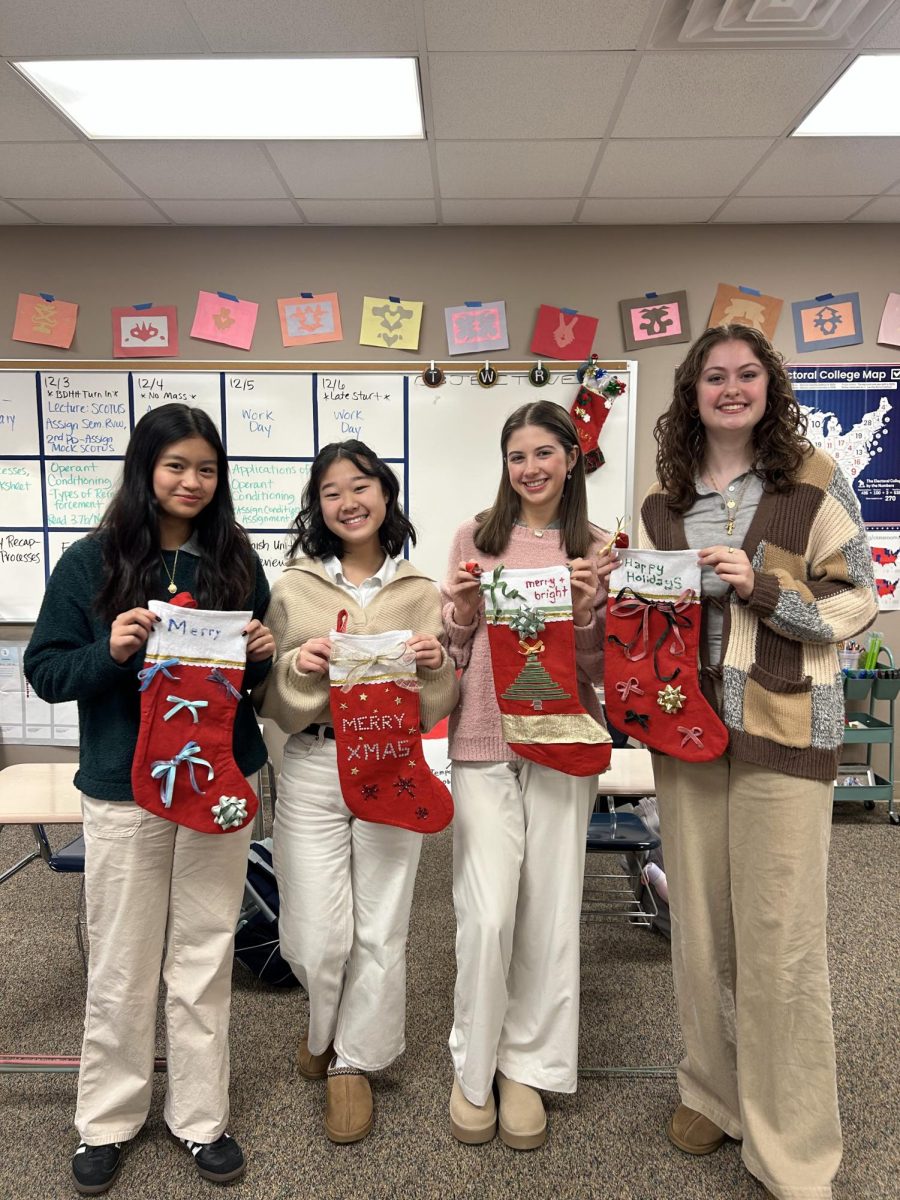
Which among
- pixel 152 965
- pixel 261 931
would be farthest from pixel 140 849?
pixel 261 931

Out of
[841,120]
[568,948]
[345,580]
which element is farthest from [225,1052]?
[841,120]

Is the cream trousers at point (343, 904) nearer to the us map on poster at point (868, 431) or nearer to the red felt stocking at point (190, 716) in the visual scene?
the red felt stocking at point (190, 716)

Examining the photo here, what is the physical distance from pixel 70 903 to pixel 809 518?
9.14 feet

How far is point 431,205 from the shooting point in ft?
10.7

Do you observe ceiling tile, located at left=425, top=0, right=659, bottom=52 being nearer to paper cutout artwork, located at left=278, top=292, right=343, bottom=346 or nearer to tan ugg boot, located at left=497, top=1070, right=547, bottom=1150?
paper cutout artwork, located at left=278, top=292, right=343, bottom=346

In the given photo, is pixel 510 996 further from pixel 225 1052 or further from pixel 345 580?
pixel 345 580

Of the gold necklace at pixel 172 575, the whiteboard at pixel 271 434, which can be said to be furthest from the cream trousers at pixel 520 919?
the whiteboard at pixel 271 434

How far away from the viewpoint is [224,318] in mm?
3506

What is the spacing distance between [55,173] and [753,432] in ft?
9.90

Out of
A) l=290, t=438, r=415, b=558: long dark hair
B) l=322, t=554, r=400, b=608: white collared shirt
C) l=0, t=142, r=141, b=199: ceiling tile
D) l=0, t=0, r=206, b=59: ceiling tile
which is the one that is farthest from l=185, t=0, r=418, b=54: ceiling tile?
l=322, t=554, r=400, b=608: white collared shirt

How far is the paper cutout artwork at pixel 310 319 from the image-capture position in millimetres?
3502

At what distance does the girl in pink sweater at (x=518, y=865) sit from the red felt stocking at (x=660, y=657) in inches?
3.7

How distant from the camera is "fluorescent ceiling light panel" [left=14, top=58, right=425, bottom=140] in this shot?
2.33m

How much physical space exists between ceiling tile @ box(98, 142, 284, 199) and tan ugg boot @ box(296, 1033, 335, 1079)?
9.74 feet
